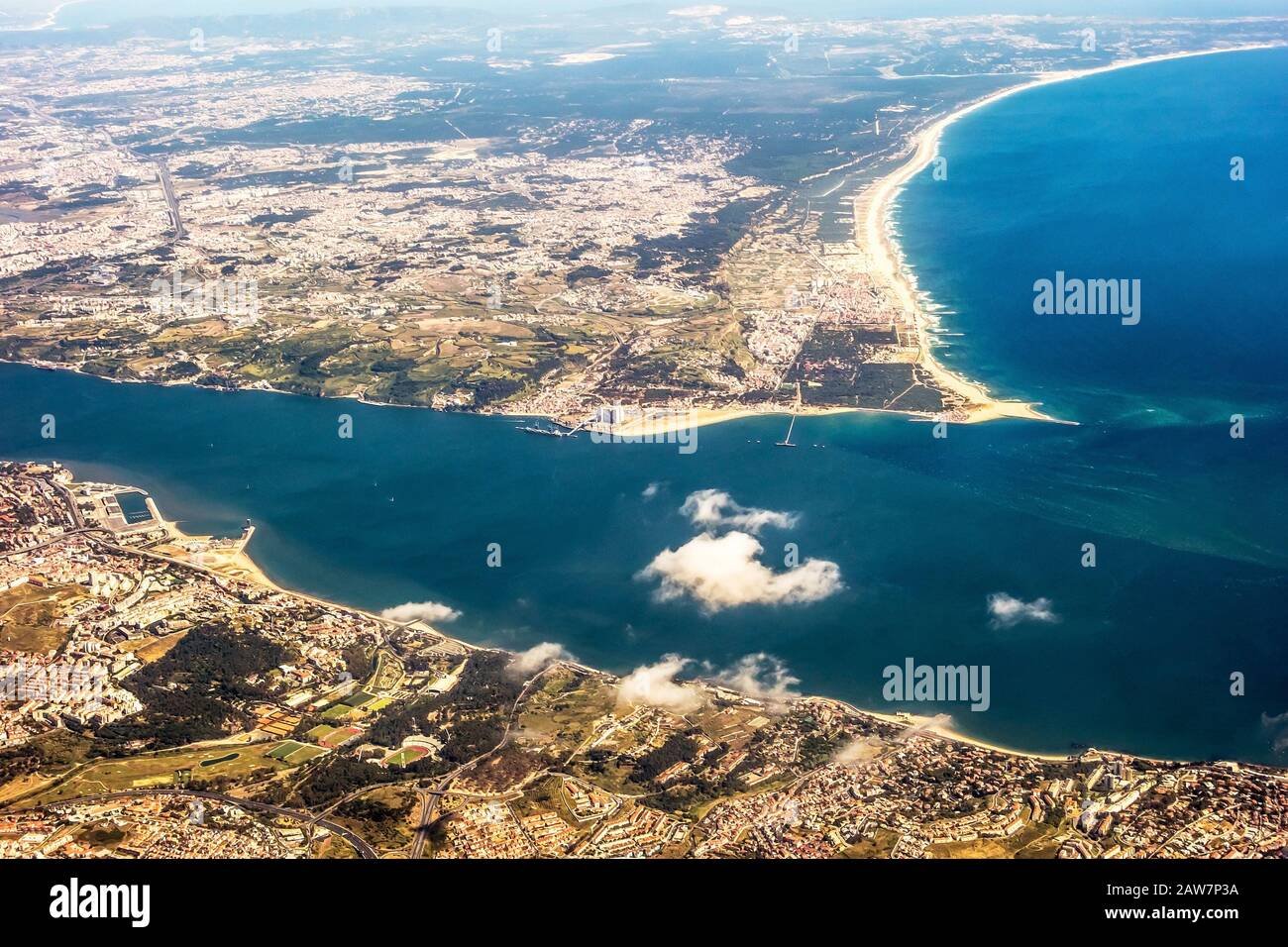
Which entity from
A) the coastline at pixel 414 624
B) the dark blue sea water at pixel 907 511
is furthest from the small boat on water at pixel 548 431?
the coastline at pixel 414 624

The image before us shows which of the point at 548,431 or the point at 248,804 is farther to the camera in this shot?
the point at 548,431

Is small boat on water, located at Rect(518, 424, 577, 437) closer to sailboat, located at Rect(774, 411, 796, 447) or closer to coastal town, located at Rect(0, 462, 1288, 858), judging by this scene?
sailboat, located at Rect(774, 411, 796, 447)

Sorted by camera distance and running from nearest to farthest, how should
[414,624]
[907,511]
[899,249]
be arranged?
[414,624] < [907,511] < [899,249]

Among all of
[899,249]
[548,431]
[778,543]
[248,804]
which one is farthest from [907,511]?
[899,249]

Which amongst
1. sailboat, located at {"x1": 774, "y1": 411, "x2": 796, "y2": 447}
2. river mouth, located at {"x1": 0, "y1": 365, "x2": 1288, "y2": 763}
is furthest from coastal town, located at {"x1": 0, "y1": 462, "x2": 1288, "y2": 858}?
sailboat, located at {"x1": 774, "y1": 411, "x2": 796, "y2": 447}

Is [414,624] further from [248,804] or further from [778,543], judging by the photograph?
[778,543]
